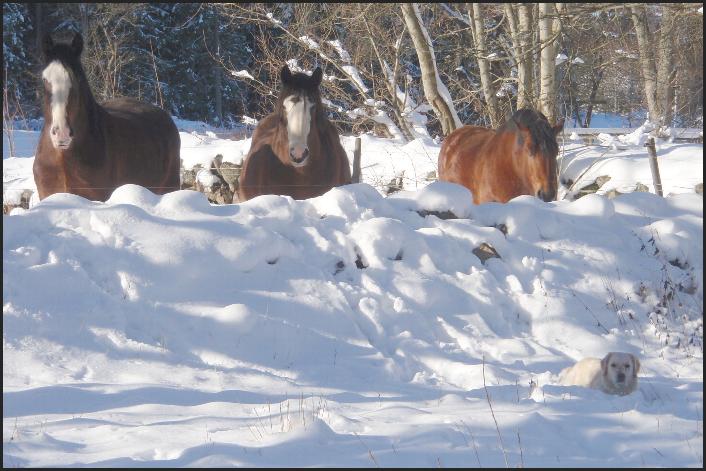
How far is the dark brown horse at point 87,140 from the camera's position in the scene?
25.3ft

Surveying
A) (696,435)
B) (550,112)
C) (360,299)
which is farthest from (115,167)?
(550,112)

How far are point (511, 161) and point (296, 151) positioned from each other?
3058mm

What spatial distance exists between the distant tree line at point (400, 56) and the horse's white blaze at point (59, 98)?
178 centimetres

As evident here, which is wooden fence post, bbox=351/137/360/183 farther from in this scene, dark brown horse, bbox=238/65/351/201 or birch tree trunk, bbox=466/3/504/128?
birch tree trunk, bbox=466/3/504/128

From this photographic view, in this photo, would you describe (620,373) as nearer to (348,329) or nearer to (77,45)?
(348,329)

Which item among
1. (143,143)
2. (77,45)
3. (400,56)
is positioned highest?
(400,56)

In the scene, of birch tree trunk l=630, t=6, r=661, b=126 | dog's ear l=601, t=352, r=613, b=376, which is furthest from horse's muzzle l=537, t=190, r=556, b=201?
birch tree trunk l=630, t=6, r=661, b=126

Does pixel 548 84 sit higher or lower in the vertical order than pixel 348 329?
higher

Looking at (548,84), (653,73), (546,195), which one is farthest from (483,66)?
(653,73)

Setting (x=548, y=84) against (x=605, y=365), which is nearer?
(x=605, y=365)

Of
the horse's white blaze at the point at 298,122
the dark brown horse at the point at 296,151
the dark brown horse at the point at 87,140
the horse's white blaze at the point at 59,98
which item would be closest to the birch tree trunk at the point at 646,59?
the dark brown horse at the point at 296,151

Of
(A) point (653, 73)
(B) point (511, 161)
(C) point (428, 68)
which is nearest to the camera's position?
(B) point (511, 161)

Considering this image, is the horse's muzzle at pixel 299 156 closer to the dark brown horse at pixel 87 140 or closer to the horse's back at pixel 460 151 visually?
the dark brown horse at pixel 87 140

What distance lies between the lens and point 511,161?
10.2 metres
